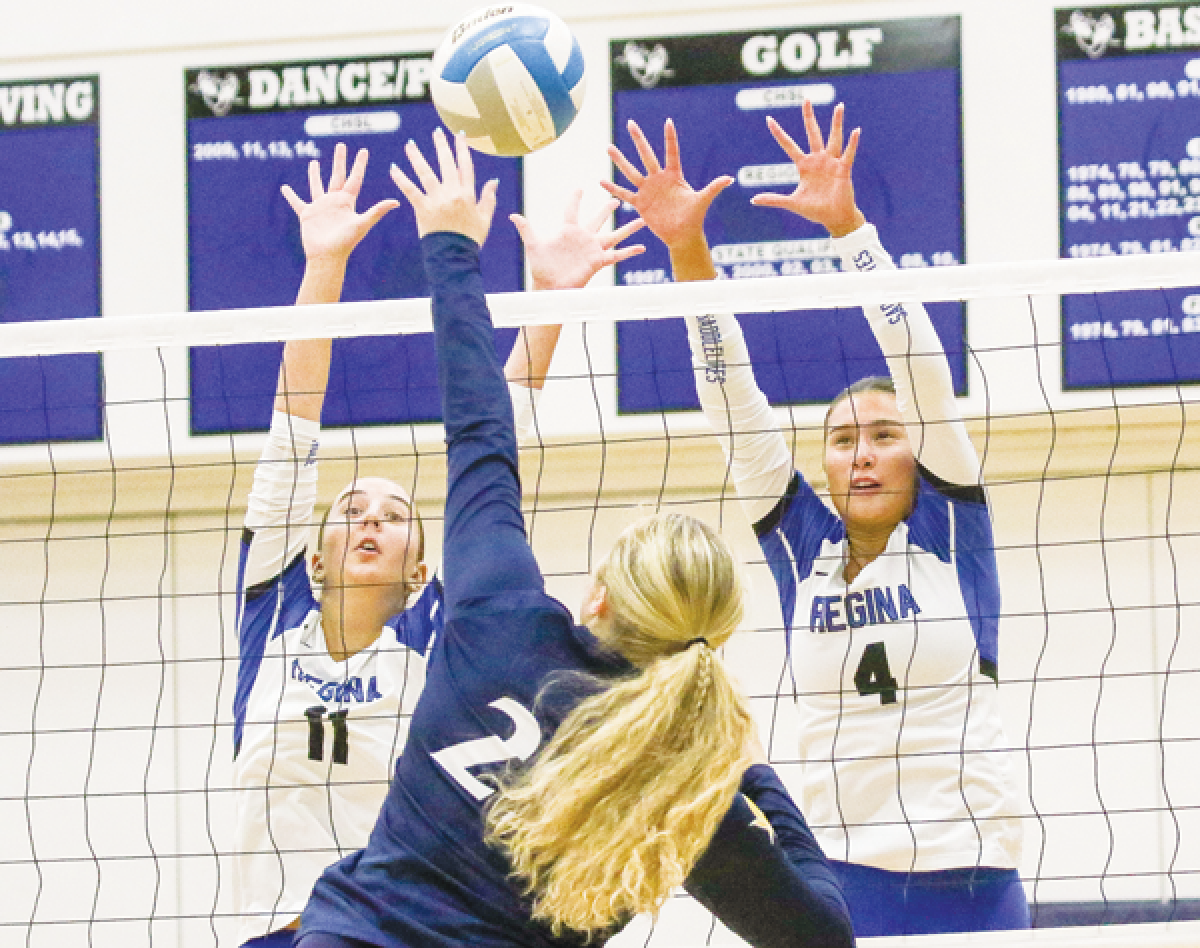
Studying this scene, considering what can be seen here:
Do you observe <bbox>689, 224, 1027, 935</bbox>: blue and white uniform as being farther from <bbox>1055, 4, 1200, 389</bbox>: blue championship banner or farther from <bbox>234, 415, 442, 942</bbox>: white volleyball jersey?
<bbox>1055, 4, 1200, 389</bbox>: blue championship banner

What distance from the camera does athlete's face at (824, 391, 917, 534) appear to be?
10.4ft

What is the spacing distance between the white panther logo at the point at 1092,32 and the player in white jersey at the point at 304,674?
2.29m

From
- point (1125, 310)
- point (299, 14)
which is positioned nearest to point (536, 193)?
point (299, 14)

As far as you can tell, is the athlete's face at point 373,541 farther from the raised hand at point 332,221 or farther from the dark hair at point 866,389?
the dark hair at point 866,389

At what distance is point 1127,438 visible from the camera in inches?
175

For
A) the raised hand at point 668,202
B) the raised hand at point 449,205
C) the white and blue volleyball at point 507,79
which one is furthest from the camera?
the raised hand at point 668,202

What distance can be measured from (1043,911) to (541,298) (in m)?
2.52

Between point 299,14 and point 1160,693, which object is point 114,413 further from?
point 1160,693

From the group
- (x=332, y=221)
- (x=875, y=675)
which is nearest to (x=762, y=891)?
(x=875, y=675)

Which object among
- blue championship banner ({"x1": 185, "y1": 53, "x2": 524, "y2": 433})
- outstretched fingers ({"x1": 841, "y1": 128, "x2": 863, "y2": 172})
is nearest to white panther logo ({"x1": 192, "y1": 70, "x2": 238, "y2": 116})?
blue championship banner ({"x1": 185, "y1": 53, "x2": 524, "y2": 433})

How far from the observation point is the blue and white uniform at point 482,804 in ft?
5.92

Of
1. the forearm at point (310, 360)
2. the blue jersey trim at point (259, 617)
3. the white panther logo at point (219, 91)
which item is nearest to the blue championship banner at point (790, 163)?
the white panther logo at point (219, 91)

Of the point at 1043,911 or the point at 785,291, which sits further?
the point at 1043,911

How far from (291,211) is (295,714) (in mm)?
2097
